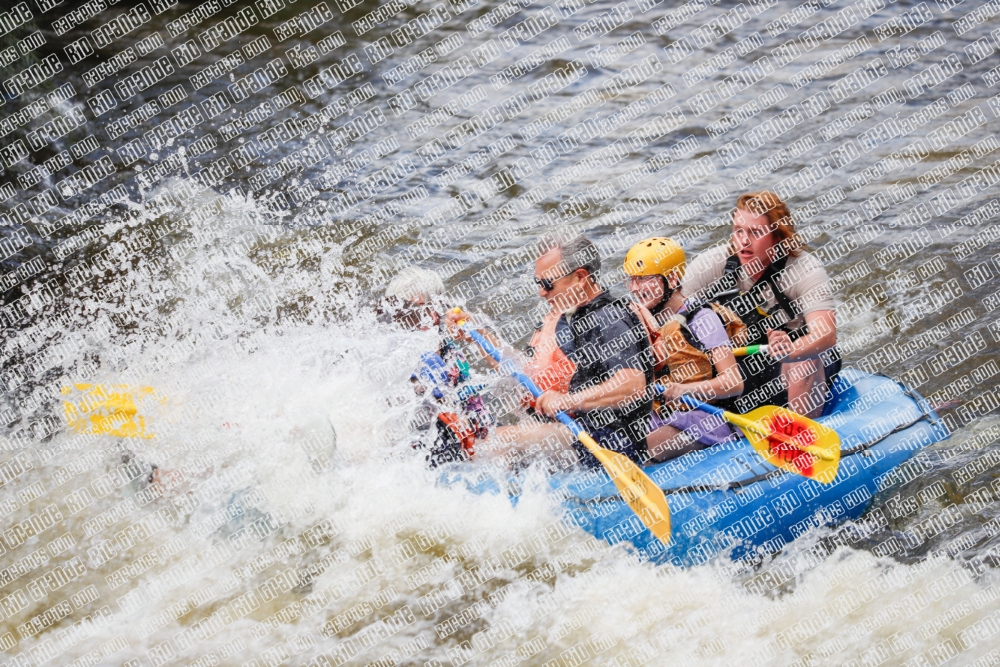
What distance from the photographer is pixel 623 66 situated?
984cm

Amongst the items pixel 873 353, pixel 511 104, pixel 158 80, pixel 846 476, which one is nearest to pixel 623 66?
pixel 511 104

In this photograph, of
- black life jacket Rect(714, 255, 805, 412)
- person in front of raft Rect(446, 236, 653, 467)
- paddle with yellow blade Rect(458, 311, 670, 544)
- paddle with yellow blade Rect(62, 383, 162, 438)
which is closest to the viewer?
person in front of raft Rect(446, 236, 653, 467)

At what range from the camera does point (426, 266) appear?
7.34 m

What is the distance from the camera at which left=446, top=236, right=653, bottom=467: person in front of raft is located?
4023 mm

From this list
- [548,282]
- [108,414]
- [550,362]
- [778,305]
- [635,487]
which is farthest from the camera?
[108,414]

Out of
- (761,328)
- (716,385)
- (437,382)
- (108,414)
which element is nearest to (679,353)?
(716,385)

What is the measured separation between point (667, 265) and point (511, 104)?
5.49m

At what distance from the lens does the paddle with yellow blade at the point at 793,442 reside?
4.37 metres

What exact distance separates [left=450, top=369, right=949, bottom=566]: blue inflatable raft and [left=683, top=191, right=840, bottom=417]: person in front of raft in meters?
0.27

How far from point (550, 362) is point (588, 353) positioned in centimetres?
26

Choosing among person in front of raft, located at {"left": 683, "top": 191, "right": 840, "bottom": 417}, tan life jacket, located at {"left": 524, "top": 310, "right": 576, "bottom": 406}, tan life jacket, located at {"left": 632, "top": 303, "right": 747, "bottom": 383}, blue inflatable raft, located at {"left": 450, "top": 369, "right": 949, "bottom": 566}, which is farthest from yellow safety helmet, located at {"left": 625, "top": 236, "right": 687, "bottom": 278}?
blue inflatable raft, located at {"left": 450, "top": 369, "right": 949, "bottom": 566}

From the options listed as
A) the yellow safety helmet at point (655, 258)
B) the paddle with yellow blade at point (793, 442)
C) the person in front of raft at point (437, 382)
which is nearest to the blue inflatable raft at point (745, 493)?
the paddle with yellow blade at point (793, 442)

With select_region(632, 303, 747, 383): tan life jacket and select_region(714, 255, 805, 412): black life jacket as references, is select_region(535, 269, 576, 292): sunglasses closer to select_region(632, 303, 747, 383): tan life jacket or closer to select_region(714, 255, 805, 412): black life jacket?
select_region(632, 303, 747, 383): tan life jacket

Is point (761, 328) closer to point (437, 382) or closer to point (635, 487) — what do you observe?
point (635, 487)
